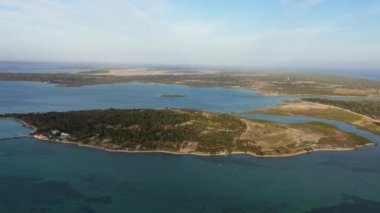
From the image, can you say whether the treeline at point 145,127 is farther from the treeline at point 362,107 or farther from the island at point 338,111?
the treeline at point 362,107

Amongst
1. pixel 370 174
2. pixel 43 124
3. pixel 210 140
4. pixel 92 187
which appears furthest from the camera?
pixel 43 124

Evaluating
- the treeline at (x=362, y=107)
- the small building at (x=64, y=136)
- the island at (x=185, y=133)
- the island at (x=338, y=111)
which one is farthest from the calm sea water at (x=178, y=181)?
the treeline at (x=362, y=107)

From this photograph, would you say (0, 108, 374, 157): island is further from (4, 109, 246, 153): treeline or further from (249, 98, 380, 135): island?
(249, 98, 380, 135): island

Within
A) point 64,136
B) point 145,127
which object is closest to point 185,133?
point 145,127

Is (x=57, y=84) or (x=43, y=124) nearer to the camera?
Result: (x=43, y=124)

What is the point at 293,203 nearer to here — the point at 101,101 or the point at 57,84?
the point at 101,101

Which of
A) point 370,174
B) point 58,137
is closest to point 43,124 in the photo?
point 58,137

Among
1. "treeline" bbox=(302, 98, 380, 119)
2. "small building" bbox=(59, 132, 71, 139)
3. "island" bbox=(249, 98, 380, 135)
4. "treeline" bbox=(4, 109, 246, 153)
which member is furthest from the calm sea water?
"treeline" bbox=(302, 98, 380, 119)
